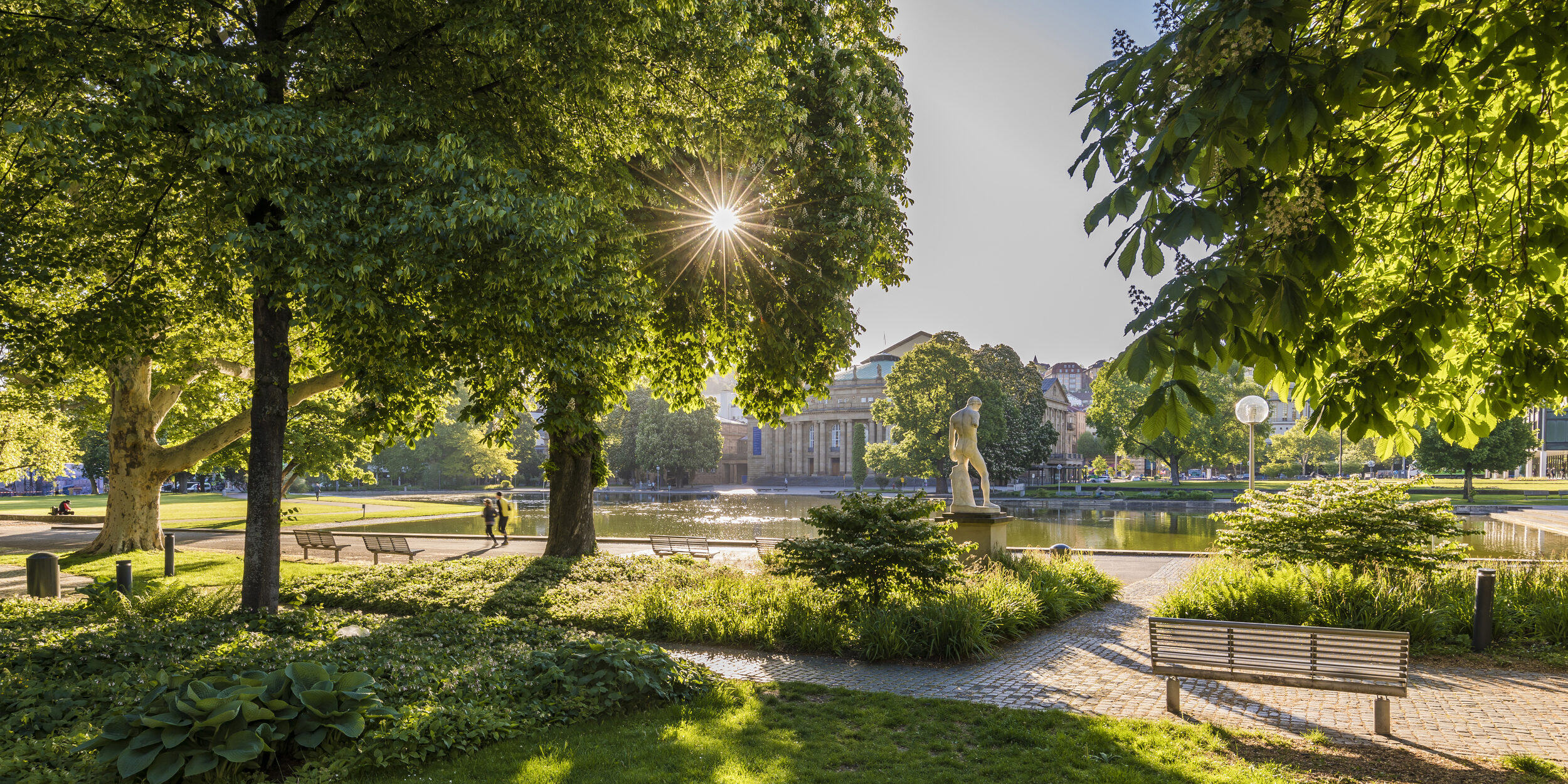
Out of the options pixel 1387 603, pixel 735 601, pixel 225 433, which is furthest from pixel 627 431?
pixel 1387 603

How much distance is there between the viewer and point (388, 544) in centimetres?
2223

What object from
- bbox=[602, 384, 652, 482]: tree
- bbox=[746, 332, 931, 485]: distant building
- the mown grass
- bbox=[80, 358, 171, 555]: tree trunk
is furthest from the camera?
bbox=[746, 332, 931, 485]: distant building

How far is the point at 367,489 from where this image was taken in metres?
80.8

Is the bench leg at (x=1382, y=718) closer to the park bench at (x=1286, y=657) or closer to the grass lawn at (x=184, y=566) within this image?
the park bench at (x=1286, y=657)

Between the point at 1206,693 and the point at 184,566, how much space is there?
19656 millimetres

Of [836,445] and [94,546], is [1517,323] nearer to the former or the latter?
[94,546]

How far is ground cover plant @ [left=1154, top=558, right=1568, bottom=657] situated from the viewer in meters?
9.72

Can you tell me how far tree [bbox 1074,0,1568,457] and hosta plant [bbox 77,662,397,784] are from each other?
5.60m

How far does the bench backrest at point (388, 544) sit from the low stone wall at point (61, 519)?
49.4 ft

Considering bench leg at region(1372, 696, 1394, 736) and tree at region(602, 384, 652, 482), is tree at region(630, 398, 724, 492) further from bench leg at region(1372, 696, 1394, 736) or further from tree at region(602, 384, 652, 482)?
bench leg at region(1372, 696, 1394, 736)

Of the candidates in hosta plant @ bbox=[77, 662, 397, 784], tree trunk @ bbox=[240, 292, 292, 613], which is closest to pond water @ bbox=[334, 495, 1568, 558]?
tree trunk @ bbox=[240, 292, 292, 613]

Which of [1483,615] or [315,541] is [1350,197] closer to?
[1483,615]

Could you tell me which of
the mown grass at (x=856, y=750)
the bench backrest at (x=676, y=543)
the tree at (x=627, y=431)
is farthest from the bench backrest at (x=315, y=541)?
the tree at (x=627, y=431)

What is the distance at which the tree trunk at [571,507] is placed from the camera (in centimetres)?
1753
